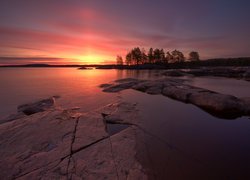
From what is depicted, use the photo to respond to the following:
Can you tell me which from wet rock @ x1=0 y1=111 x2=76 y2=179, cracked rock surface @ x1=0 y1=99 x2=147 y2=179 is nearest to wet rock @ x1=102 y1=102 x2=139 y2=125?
cracked rock surface @ x1=0 y1=99 x2=147 y2=179

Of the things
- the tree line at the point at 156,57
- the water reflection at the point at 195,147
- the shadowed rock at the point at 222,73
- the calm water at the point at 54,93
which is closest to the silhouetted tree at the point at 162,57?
the tree line at the point at 156,57

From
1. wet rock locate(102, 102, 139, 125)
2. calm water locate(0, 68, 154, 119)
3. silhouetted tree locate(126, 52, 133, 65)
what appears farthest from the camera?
silhouetted tree locate(126, 52, 133, 65)

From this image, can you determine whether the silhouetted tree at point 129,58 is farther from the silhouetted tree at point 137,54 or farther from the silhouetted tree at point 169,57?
the silhouetted tree at point 169,57

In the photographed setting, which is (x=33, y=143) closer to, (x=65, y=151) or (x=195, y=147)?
(x=65, y=151)

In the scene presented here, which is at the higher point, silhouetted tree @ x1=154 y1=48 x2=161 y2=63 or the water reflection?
silhouetted tree @ x1=154 y1=48 x2=161 y2=63

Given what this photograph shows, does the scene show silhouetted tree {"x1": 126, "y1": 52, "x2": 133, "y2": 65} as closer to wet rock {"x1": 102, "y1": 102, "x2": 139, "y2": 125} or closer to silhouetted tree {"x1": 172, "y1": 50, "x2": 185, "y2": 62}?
silhouetted tree {"x1": 172, "y1": 50, "x2": 185, "y2": 62}

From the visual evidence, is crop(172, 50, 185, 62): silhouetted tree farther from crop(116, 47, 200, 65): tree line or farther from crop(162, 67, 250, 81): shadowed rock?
crop(162, 67, 250, 81): shadowed rock

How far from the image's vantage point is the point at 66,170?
4594 millimetres

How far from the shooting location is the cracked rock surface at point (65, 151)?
4559 mm

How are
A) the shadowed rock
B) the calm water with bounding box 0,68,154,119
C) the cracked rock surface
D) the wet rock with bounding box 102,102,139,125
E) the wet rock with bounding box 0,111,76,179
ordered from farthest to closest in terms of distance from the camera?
the shadowed rock < the calm water with bounding box 0,68,154,119 < the wet rock with bounding box 102,102,139,125 < the wet rock with bounding box 0,111,76,179 < the cracked rock surface

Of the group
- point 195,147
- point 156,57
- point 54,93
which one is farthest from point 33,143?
point 156,57

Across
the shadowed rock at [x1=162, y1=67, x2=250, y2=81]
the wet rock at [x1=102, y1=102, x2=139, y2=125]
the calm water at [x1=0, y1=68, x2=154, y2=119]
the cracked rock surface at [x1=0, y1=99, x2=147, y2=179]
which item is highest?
the cracked rock surface at [x1=0, y1=99, x2=147, y2=179]

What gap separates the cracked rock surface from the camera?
456 centimetres

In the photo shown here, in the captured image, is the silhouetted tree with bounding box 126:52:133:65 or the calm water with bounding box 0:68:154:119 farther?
the silhouetted tree with bounding box 126:52:133:65
